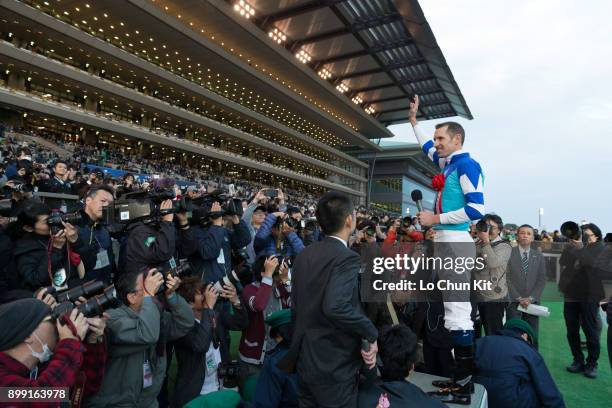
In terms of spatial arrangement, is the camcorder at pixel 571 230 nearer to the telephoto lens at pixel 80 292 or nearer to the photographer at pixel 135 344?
the photographer at pixel 135 344

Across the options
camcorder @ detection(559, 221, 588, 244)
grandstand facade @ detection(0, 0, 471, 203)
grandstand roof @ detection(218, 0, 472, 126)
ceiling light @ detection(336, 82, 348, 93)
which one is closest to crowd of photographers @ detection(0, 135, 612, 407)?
camcorder @ detection(559, 221, 588, 244)

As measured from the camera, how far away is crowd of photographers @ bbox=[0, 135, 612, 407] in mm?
1854

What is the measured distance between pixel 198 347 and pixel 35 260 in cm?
157

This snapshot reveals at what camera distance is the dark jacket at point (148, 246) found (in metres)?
3.08

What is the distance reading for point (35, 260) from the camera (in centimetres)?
288

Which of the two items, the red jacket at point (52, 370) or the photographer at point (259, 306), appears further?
the photographer at point (259, 306)

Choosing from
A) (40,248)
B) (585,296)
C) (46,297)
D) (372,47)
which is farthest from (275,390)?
(372,47)

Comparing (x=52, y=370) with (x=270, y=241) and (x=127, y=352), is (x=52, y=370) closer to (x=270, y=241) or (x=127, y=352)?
(x=127, y=352)

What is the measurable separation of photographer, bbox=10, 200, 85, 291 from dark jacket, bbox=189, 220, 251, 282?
124 centimetres

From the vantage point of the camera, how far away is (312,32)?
33.7 meters

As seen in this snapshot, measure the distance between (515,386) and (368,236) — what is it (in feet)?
11.6

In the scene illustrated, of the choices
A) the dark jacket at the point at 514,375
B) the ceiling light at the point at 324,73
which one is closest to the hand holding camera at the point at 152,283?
the dark jacket at the point at 514,375

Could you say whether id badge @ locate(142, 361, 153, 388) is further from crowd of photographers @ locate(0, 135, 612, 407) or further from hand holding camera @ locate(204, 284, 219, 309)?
hand holding camera @ locate(204, 284, 219, 309)

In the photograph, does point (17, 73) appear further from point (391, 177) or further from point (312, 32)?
point (391, 177)
